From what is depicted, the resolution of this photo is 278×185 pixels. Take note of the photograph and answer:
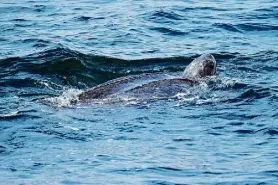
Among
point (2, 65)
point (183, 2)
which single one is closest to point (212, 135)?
point (2, 65)

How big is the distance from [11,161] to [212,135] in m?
2.63

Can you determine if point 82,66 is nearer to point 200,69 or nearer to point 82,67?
point 82,67

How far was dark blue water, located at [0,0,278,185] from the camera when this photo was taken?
332 inches

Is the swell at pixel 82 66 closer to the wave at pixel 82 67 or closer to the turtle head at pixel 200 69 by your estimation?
the wave at pixel 82 67

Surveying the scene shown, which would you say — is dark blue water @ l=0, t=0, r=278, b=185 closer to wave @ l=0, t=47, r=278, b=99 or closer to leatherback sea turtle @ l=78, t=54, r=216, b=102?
wave @ l=0, t=47, r=278, b=99

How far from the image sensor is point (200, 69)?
13.4 m

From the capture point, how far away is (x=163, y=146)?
9250 millimetres

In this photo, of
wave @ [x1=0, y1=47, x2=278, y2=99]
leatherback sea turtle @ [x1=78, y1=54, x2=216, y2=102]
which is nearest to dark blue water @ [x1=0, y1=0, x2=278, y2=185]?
wave @ [x1=0, y1=47, x2=278, y2=99]

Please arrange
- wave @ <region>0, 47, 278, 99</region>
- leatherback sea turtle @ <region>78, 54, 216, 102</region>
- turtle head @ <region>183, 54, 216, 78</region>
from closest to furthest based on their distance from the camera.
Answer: leatherback sea turtle @ <region>78, 54, 216, 102</region>, turtle head @ <region>183, 54, 216, 78</region>, wave @ <region>0, 47, 278, 99</region>

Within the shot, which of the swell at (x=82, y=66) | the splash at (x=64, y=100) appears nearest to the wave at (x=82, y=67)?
the swell at (x=82, y=66)

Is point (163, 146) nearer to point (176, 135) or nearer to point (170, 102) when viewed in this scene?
point (176, 135)

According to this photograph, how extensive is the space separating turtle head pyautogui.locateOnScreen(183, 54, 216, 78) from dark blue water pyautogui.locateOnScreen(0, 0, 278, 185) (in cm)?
26

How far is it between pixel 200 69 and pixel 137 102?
236 centimetres

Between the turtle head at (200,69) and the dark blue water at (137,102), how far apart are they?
0.26 metres
